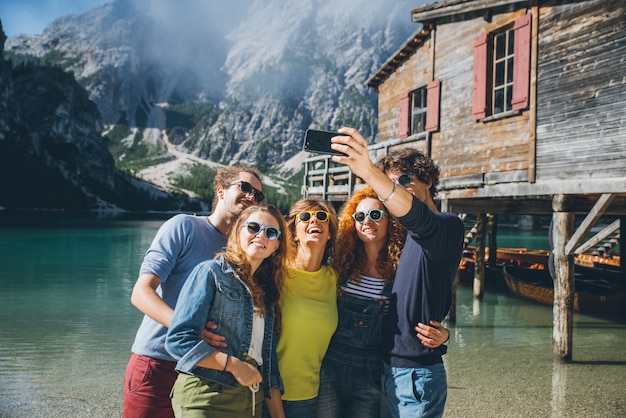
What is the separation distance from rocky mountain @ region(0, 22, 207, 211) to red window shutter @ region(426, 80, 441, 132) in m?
97.9

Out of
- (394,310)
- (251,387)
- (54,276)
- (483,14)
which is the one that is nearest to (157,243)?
(251,387)

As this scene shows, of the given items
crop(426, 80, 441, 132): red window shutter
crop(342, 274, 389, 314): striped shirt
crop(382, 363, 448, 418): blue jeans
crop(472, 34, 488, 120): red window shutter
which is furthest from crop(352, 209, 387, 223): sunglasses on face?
crop(426, 80, 441, 132): red window shutter

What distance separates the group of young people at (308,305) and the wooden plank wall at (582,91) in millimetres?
7403

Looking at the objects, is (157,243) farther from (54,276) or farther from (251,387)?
(54,276)

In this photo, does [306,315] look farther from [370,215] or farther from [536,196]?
[536,196]

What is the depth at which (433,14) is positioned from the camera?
1283 centimetres

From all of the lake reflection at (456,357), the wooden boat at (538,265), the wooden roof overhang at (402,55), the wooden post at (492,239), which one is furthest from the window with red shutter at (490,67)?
the wooden post at (492,239)

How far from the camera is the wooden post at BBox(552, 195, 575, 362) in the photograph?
29.0ft

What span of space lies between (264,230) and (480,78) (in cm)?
1027

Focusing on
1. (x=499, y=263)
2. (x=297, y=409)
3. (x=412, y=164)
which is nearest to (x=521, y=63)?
(x=412, y=164)

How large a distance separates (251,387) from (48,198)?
370 ft

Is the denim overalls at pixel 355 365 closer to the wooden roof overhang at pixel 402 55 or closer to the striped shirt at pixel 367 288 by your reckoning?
the striped shirt at pixel 367 288

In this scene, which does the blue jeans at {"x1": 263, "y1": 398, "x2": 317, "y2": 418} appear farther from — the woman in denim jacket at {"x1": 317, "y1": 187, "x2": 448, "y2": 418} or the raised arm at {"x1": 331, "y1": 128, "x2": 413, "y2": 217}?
the raised arm at {"x1": 331, "y1": 128, "x2": 413, "y2": 217}

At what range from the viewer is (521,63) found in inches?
408
